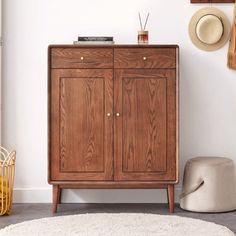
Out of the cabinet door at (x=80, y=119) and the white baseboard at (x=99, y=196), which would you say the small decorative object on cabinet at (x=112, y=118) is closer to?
the cabinet door at (x=80, y=119)

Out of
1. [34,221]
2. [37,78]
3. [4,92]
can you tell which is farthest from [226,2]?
[34,221]

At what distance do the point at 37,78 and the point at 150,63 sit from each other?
0.92 meters

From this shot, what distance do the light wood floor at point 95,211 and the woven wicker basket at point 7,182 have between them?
0.23ft

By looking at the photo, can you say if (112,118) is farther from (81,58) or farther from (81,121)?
(81,58)

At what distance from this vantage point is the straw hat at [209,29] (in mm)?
4188

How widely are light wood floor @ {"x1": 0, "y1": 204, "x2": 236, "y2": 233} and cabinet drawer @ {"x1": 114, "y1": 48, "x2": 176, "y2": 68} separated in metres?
1.01

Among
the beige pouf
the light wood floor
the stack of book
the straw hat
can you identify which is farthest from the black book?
the light wood floor

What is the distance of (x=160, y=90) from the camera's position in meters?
3.84

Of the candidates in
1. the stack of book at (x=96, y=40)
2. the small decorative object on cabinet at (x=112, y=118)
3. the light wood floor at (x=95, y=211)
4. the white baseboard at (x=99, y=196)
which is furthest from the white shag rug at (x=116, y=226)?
the stack of book at (x=96, y=40)

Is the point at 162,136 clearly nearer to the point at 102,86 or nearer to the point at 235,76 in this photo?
the point at 102,86

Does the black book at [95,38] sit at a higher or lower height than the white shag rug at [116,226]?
higher

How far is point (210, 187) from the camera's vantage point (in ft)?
12.7

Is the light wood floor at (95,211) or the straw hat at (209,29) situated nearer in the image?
the light wood floor at (95,211)

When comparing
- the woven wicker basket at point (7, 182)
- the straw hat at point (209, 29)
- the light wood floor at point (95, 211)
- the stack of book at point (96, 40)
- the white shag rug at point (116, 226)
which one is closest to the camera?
the white shag rug at point (116, 226)
